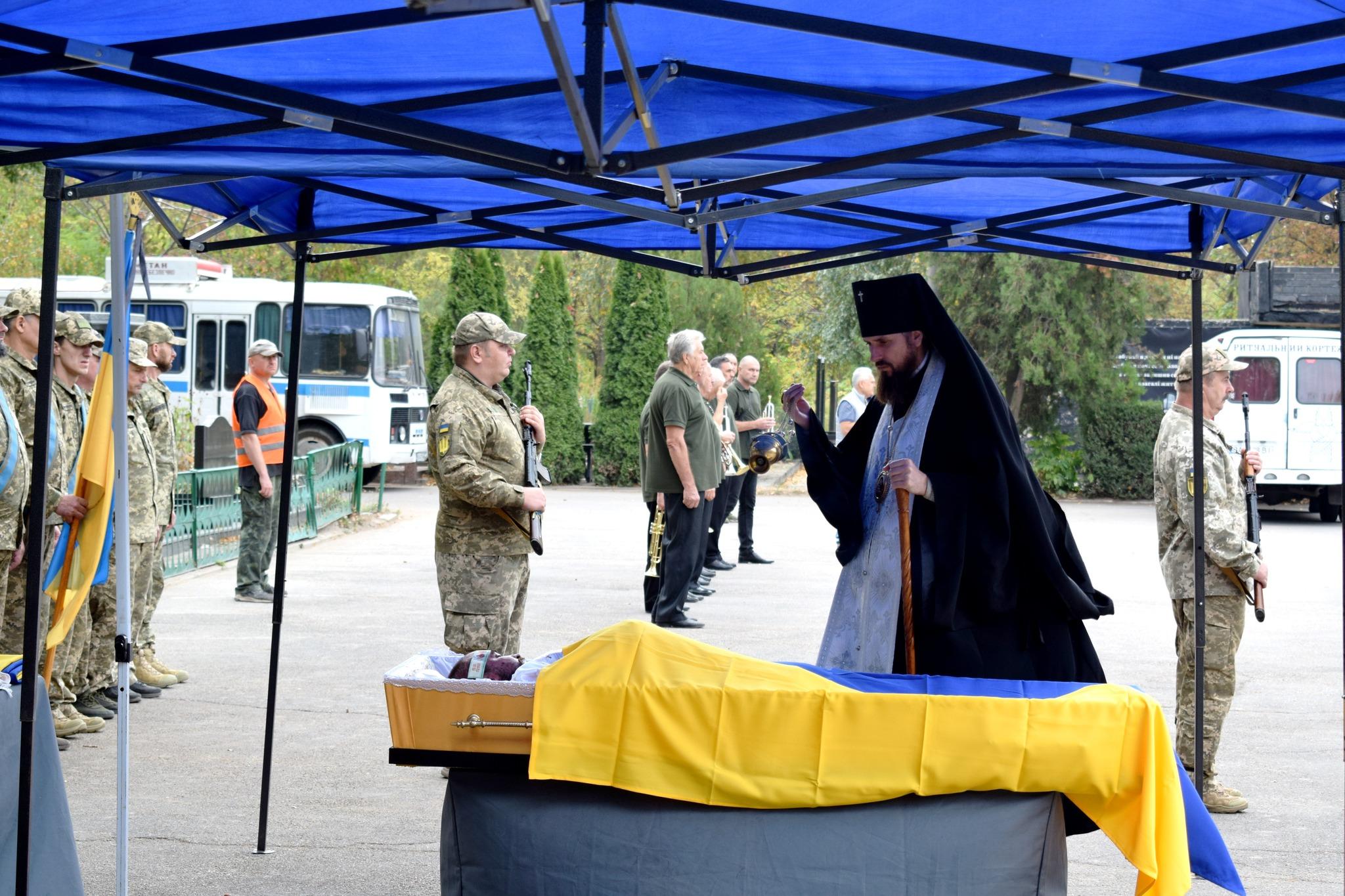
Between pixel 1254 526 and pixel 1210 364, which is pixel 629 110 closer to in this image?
pixel 1210 364

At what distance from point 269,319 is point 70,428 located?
16.6 m

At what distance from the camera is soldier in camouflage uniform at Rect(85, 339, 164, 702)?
725cm

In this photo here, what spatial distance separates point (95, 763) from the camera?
21.0ft

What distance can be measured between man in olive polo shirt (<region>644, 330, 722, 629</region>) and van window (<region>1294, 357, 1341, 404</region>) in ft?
44.8

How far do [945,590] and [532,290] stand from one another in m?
23.8

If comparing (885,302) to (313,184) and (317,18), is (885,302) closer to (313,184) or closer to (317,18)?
(317,18)

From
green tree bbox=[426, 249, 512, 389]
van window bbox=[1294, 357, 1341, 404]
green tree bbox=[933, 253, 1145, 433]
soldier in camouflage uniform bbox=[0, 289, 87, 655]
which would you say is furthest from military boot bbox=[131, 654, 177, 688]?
green tree bbox=[933, 253, 1145, 433]

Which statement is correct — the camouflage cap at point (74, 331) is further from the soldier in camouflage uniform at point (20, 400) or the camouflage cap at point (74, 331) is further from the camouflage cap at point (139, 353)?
the camouflage cap at point (139, 353)

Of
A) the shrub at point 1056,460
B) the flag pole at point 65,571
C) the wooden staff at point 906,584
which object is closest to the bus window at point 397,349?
the shrub at point 1056,460

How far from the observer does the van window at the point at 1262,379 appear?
2052 cm

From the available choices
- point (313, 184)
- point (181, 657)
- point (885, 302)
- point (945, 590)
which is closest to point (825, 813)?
point (945, 590)

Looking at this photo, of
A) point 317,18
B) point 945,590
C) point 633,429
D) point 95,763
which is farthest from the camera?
point 633,429

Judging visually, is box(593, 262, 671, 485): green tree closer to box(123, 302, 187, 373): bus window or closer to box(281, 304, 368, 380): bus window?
box(281, 304, 368, 380): bus window

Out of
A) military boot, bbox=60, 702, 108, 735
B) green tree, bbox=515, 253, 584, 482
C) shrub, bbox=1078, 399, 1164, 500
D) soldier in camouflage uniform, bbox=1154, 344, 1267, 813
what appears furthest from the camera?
green tree, bbox=515, 253, 584, 482
